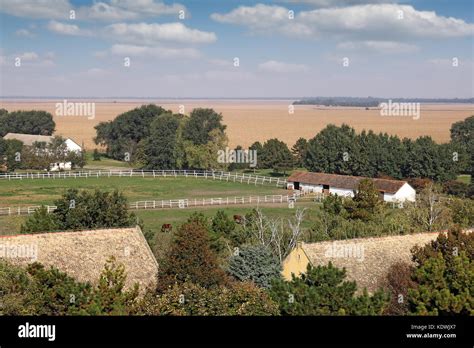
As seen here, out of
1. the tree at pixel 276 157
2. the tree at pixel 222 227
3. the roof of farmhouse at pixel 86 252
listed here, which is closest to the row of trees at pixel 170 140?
the tree at pixel 276 157

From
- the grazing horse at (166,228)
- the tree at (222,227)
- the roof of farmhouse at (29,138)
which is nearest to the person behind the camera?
the tree at (222,227)

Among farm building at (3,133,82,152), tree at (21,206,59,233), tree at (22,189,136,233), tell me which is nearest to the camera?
tree at (21,206,59,233)

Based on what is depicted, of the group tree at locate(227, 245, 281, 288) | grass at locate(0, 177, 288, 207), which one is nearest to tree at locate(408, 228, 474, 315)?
tree at locate(227, 245, 281, 288)

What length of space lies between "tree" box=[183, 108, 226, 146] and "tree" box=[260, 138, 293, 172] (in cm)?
752

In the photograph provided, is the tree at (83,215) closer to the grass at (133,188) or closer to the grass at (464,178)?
the grass at (133,188)

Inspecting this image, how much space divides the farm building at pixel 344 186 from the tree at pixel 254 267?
96.4ft

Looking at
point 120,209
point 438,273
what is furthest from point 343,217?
point 438,273

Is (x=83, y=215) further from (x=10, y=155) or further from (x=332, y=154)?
Result: (x=10, y=155)

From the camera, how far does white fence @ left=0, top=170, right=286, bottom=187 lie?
229ft

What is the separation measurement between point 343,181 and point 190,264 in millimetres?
40226

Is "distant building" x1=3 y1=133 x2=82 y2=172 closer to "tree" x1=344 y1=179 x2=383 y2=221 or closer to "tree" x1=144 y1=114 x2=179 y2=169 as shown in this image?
"tree" x1=144 y1=114 x2=179 y2=169

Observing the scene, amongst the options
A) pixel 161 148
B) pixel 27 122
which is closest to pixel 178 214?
pixel 161 148

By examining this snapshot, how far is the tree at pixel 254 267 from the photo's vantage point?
78.1ft

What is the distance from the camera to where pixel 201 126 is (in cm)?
8400
